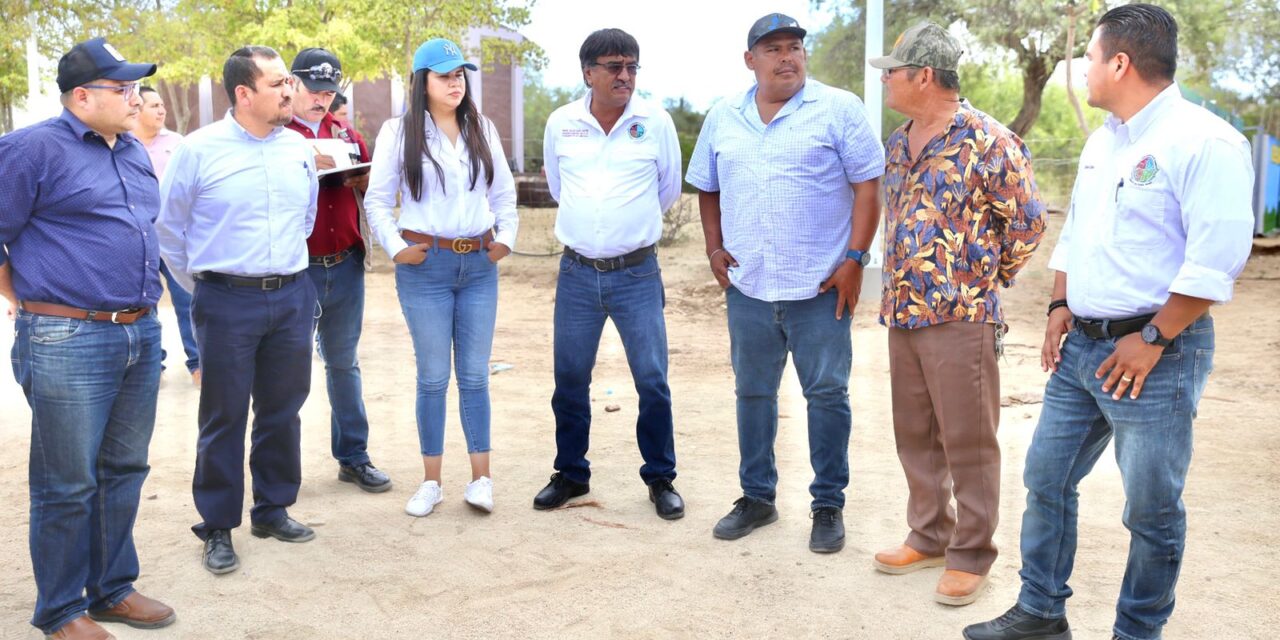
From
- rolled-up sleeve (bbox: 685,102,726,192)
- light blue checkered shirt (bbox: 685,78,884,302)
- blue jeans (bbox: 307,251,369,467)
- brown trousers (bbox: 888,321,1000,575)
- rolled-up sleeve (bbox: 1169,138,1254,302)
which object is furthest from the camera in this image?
blue jeans (bbox: 307,251,369,467)

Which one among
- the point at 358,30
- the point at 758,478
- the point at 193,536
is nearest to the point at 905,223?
the point at 758,478

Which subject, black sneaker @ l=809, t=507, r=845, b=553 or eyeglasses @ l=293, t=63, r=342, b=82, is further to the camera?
eyeglasses @ l=293, t=63, r=342, b=82

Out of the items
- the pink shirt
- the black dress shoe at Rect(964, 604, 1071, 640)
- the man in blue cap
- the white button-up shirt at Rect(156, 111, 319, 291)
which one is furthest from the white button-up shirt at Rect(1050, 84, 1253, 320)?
the pink shirt

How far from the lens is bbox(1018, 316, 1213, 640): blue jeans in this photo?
307cm

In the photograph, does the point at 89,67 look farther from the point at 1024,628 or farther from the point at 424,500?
the point at 1024,628

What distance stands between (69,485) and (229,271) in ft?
3.27

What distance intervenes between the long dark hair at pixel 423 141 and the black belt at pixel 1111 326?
2.54m

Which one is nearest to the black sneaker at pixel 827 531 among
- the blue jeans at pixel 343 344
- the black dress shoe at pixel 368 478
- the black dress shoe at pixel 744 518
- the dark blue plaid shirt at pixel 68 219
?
the black dress shoe at pixel 744 518

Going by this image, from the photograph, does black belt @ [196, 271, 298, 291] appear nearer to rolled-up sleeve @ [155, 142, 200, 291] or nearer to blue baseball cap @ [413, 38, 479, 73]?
rolled-up sleeve @ [155, 142, 200, 291]

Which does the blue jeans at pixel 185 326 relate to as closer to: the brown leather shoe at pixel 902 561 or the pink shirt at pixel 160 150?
the pink shirt at pixel 160 150

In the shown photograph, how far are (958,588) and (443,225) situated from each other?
248 centimetres

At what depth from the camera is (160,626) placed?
3.79 metres

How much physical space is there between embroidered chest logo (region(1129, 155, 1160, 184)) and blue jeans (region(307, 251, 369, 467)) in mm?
3378

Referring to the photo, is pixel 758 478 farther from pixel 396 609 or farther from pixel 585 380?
pixel 396 609
